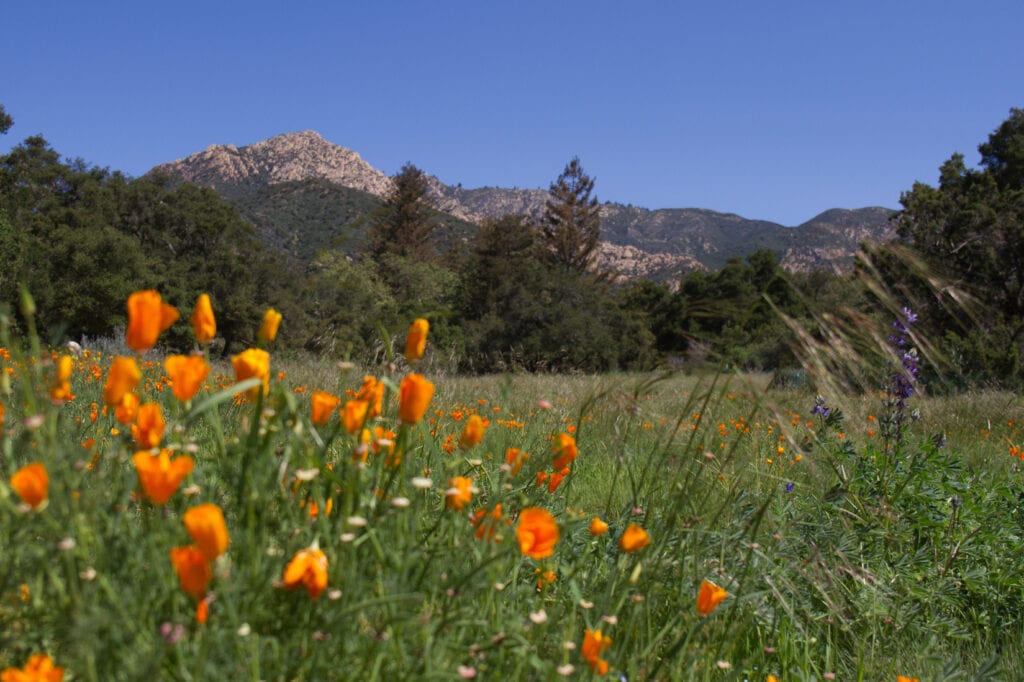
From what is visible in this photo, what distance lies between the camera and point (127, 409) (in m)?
1.04

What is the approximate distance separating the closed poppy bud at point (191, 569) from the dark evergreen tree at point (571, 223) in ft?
116

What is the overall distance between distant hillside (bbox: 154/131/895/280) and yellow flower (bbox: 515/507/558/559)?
159 feet

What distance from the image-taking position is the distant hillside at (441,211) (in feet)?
195

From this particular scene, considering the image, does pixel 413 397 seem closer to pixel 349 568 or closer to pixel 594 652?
pixel 349 568

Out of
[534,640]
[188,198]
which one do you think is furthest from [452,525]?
[188,198]

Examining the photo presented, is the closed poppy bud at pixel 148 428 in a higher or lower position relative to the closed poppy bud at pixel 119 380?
lower

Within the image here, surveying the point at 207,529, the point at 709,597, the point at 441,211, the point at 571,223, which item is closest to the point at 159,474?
the point at 207,529

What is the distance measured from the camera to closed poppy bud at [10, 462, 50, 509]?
0.79 meters

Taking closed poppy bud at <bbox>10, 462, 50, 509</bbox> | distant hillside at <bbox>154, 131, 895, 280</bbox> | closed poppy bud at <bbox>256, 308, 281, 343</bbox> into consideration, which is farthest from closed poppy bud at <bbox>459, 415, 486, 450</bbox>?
distant hillside at <bbox>154, 131, 895, 280</bbox>

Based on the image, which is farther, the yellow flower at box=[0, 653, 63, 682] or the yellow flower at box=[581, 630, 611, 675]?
the yellow flower at box=[581, 630, 611, 675]

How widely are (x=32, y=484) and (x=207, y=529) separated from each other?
0.21 metres

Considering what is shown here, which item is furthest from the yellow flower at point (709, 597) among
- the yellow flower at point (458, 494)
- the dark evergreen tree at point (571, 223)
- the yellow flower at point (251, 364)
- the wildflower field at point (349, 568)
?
the dark evergreen tree at point (571, 223)

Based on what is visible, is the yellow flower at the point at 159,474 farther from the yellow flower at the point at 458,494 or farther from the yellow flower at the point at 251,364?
the yellow flower at the point at 458,494

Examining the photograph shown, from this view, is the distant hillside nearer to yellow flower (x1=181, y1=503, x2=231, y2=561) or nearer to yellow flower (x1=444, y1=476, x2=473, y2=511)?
yellow flower (x1=444, y1=476, x2=473, y2=511)
